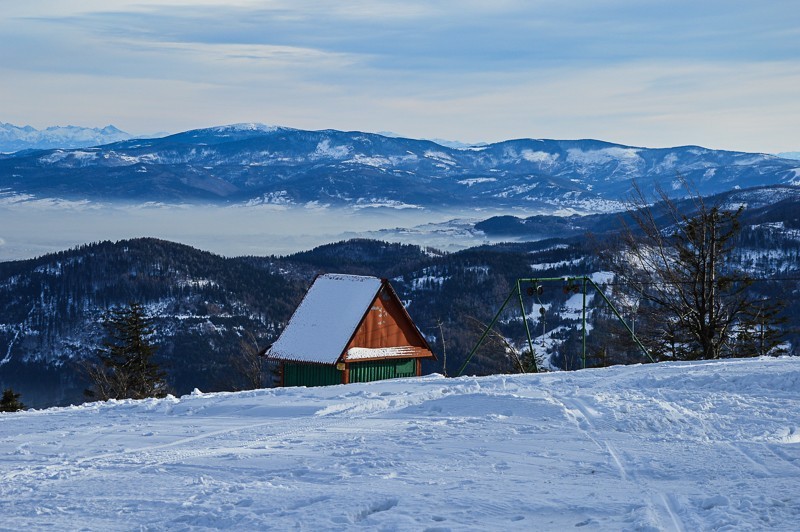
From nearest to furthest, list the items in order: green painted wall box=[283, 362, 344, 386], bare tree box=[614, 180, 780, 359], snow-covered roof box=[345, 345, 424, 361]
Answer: bare tree box=[614, 180, 780, 359]
snow-covered roof box=[345, 345, 424, 361]
green painted wall box=[283, 362, 344, 386]

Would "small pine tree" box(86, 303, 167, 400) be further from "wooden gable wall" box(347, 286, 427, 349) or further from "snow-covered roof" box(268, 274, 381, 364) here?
"wooden gable wall" box(347, 286, 427, 349)

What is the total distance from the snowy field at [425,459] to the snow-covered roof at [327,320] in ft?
46.9

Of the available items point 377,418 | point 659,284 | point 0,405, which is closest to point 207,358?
point 0,405

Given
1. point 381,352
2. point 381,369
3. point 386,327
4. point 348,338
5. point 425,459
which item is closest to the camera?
point 425,459

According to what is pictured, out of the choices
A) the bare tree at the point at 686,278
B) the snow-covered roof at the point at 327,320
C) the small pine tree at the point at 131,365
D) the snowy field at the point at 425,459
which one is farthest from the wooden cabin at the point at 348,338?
the small pine tree at the point at 131,365

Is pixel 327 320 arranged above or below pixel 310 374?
above

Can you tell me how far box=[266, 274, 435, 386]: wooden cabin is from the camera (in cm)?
3166

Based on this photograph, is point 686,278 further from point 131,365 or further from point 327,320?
point 131,365

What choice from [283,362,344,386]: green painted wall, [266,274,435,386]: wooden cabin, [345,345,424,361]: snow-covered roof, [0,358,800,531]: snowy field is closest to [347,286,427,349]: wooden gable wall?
[266,274,435,386]: wooden cabin

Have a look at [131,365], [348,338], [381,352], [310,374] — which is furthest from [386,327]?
[131,365]

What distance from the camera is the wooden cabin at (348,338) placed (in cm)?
3166

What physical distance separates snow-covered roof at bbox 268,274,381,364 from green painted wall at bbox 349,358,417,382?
127cm

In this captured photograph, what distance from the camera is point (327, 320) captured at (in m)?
32.7

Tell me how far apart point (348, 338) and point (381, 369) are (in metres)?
2.46
